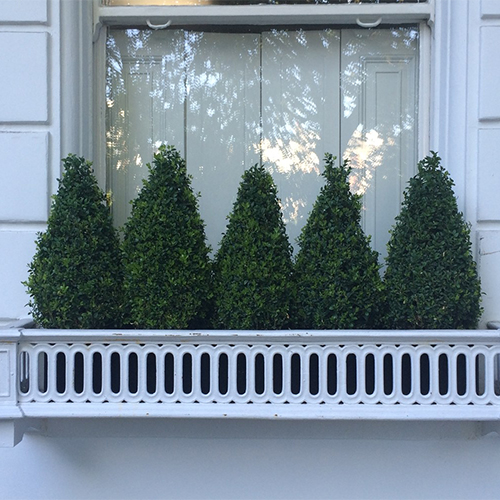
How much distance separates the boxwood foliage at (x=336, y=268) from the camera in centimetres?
331

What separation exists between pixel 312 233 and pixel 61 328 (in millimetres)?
1623

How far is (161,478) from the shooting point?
365 centimetres

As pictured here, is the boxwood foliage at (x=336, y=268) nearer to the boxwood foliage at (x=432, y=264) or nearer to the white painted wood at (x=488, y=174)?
the boxwood foliage at (x=432, y=264)

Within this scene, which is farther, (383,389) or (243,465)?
(243,465)

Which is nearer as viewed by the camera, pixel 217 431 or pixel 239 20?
pixel 217 431

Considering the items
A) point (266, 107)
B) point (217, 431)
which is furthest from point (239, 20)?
point (217, 431)

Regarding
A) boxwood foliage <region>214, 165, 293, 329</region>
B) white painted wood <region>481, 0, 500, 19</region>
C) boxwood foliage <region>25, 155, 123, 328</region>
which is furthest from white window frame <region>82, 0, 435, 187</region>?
boxwood foliage <region>214, 165, 293, 329</region>

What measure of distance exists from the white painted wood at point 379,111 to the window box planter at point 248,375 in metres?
1.09

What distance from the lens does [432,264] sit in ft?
10.8

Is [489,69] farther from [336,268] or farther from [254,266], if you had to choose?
[254,266]

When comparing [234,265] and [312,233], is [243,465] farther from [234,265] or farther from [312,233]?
[312,233]

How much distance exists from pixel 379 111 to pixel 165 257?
189 centimetres

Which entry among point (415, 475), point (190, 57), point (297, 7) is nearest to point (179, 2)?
point (190, 57)

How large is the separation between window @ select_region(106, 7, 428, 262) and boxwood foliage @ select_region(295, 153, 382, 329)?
0.56 metres
